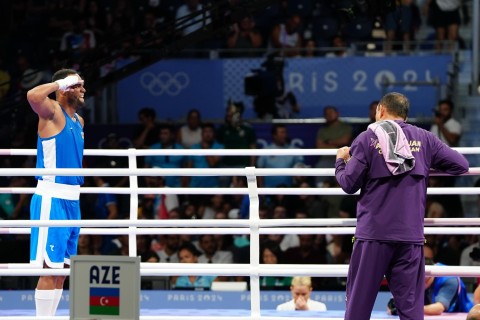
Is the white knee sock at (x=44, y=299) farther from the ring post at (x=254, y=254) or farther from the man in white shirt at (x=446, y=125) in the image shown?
the man in white shirt at (x=446, y=125)

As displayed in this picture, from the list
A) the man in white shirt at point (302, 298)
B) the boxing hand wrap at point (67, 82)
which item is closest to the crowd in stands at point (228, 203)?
the man in white shirt at point (302, 298)

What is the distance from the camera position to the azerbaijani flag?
5.38 metres

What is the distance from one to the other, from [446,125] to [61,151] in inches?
299

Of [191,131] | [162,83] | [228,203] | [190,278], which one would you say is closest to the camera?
[190,278]

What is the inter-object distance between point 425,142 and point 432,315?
3.32 meters

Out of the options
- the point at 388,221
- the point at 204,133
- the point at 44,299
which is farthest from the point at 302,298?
the point at 204,133

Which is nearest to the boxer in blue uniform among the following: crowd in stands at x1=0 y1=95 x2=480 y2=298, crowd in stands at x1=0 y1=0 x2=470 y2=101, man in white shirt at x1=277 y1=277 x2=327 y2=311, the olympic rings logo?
man in white shirt at x1=277 y1=277 x2=327 y2=311

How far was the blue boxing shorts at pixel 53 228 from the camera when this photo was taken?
290 inches

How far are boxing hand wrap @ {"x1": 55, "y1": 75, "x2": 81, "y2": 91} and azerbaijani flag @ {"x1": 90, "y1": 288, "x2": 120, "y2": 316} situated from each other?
2229 millimetres

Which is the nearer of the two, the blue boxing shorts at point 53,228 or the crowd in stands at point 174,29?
the blue boxing shorts at point 53,228

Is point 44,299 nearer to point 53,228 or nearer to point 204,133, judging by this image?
point 53,228

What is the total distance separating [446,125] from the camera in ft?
46.1

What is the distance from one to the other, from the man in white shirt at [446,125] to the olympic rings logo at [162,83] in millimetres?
3854

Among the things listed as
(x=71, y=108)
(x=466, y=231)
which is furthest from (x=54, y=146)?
(x=466, y=231)
